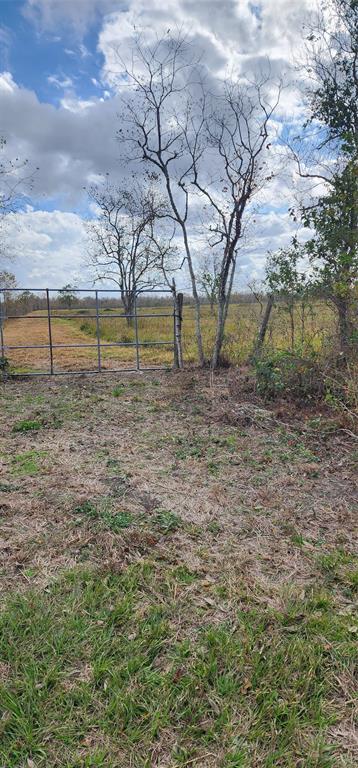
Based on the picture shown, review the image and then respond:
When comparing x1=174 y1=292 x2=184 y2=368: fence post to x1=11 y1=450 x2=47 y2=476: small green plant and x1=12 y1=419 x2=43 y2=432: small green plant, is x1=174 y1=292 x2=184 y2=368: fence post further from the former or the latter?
x1=11 y1=450 x2=47 y2=476: small green plant

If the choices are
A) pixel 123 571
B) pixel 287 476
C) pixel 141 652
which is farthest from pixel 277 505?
pixel 141 652

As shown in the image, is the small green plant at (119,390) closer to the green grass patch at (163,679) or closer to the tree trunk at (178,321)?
the tree trunk at (178,321)

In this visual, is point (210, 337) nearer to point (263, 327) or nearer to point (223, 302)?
point (223, 302)

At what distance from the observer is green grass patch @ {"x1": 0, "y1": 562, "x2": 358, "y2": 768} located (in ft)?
4.62

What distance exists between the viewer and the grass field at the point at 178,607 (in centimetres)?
145

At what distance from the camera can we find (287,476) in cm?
360

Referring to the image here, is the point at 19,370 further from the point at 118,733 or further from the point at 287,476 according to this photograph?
the point at 118,733

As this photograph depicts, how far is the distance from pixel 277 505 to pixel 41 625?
5.95 feet

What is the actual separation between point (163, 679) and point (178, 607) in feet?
1.37

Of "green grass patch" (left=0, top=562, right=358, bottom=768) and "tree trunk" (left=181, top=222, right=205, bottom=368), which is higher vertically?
"tree trunk" (left=181, top=222, right=205, bottom=368)

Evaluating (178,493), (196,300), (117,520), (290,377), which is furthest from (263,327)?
(117,520)

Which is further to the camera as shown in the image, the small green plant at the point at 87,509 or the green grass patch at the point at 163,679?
the small green plant at the point at 87,509

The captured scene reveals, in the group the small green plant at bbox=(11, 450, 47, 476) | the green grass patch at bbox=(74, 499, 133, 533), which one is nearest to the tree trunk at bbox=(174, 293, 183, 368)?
the small green plant at bbox=(11, 450, 47, 476)

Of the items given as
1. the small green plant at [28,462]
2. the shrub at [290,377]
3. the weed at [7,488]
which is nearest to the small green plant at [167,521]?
the weed at [7,488]
